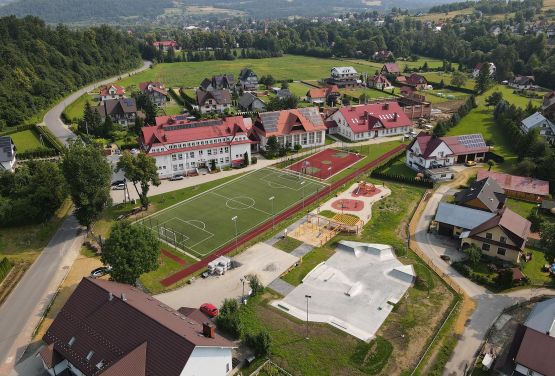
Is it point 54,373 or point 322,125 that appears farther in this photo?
point 322,125

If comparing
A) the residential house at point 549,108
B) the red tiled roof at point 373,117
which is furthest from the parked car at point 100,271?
the residential house at point 549,108

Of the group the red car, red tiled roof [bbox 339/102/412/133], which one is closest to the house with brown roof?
the red car

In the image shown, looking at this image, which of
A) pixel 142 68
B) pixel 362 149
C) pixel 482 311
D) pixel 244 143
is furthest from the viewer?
pixel 142 68

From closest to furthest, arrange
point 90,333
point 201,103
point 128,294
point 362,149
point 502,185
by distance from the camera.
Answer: point 90,333, point 128,294, point 502,185, point 362,149, point 201,103

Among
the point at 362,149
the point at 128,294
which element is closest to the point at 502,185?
the point at 362,149

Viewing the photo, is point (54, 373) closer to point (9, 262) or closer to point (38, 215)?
point (9, 262)

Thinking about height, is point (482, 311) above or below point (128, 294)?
below

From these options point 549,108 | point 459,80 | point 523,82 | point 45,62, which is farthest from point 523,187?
point 45,62
